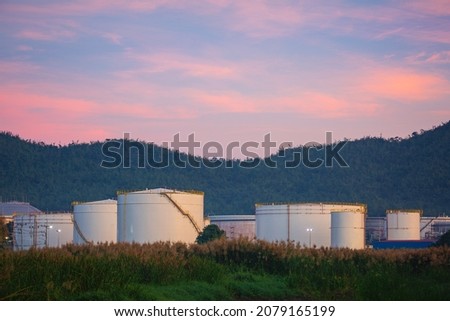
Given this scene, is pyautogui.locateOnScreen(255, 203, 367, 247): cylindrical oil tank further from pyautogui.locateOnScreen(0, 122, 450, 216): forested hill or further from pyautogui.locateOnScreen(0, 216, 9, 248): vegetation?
pyautogui.locateOnScreen(0, 122, 450, 216): forested hill

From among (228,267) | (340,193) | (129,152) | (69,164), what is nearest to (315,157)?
(340,193)

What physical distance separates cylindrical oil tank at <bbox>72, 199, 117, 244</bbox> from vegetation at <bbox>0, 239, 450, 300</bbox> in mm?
49519

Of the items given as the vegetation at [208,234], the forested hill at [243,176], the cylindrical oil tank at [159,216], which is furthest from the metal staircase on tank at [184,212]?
the forested hill at [243,176]

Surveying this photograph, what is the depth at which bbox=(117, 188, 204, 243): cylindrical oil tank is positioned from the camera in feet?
213

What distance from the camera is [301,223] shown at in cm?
7619

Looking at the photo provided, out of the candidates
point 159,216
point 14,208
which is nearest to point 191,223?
point 159,216

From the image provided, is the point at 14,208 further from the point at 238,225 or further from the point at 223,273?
the point at 223,273

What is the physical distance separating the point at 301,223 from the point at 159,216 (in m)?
15.6

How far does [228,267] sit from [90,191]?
153m

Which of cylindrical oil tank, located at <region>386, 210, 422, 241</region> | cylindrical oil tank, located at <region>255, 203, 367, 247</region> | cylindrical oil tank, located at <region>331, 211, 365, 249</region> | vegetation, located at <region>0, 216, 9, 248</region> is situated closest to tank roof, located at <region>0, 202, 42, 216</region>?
vegetation, located at <region>0, 216, 9, 248</region>

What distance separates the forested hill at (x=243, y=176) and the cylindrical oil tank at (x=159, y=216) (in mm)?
94840

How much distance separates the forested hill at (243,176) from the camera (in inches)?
6540

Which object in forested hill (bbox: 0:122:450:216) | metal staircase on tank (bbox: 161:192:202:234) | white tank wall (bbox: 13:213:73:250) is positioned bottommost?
white tank wall (bbox: 13:213:73:250)
